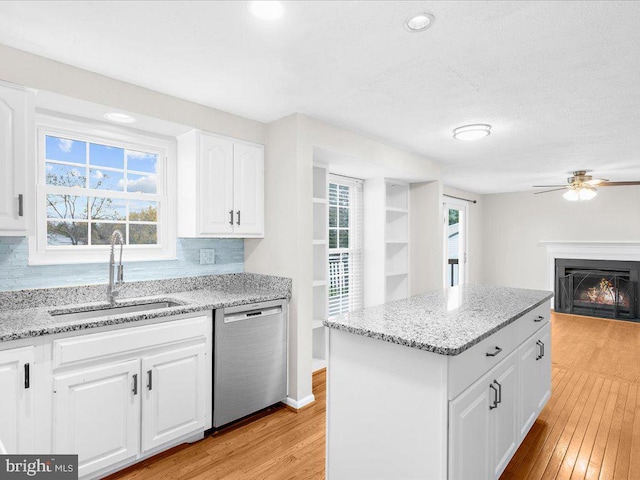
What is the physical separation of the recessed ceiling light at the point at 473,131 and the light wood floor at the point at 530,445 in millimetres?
2346

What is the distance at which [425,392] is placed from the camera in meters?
1.50

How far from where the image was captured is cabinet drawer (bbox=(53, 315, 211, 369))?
187 centimetres

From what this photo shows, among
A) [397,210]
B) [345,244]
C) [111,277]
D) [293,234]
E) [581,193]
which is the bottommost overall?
[111,277]

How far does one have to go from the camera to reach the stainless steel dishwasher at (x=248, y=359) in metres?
2.50

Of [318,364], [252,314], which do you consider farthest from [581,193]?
[252,314]

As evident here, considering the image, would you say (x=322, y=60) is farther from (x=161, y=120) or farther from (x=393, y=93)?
(x=161, y=120)

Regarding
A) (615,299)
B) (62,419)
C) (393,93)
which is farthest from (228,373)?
(615,299)

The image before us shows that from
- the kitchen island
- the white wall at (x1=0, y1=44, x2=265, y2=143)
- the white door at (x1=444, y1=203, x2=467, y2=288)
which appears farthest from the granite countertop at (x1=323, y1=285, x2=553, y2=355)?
the white door at (x1=444, y1=203, x2=467, y2=288)

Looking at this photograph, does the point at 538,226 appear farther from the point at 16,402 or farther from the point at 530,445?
the point at 16,402

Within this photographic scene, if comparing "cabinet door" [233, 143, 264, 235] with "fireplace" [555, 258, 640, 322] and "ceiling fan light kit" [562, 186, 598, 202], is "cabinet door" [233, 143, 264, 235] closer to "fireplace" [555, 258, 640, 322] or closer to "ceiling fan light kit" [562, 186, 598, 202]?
"ceiling fan light kit" [562, 186, 598, 202]

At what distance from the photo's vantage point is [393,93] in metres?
2.56

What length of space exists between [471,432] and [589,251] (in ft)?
21.3

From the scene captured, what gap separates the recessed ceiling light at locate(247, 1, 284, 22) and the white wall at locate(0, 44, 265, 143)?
3.97 ft

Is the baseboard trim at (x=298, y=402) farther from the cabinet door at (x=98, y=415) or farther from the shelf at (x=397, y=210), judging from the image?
the shelf at (x=397, y=210)
